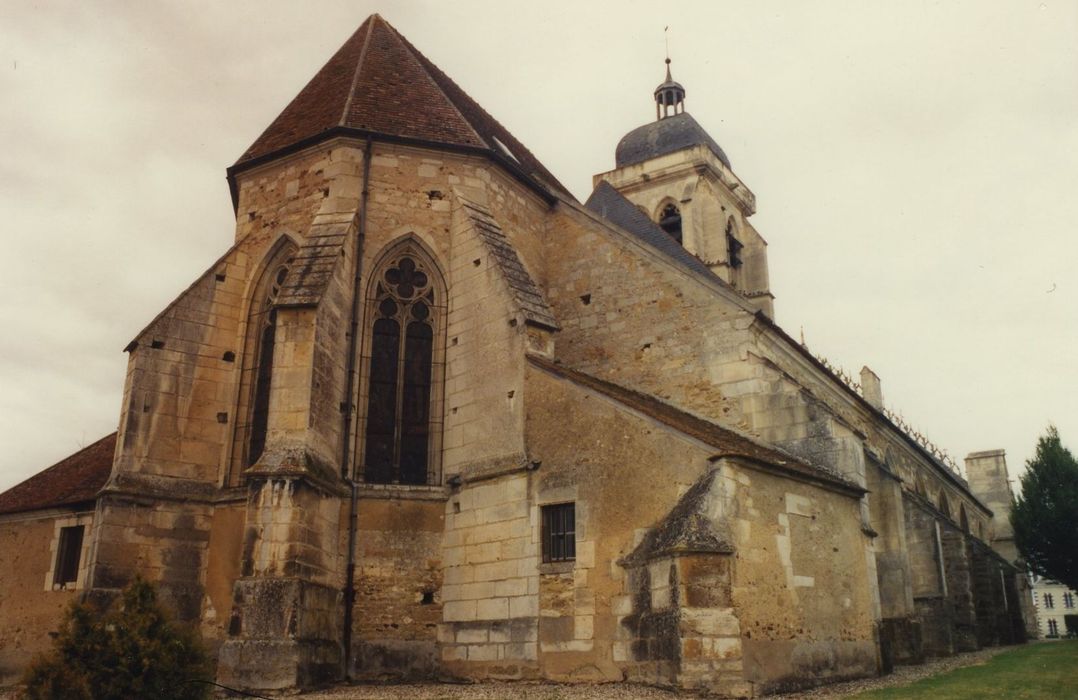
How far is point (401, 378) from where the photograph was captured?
44.4 feet

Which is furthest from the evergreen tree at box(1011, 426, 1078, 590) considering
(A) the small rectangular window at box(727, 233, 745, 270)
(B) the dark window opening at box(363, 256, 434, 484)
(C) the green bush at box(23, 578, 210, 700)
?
(C) the green bush at box(23, 578, 210, 700)

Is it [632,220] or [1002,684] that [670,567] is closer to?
[1002,684]

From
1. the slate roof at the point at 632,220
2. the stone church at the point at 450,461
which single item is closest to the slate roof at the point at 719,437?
the stone church at the point at 450,461

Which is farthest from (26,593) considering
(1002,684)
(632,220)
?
(632,220)

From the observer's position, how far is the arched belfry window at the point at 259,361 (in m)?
13.2

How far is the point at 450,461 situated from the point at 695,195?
2015 centimetres

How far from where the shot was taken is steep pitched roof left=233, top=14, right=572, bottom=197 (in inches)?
567

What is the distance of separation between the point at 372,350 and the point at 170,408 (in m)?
2.95

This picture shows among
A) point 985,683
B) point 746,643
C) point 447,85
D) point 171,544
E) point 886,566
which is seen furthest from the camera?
point 447,85

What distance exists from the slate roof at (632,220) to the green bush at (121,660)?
43.8 feet

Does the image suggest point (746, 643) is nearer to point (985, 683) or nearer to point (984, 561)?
point (985, 683)

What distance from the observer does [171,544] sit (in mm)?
12422

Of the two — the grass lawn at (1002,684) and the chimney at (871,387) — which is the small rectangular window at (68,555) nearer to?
the grass lawn at (1002,684)

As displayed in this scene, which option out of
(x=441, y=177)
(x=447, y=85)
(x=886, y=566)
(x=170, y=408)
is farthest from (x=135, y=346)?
(x=886, y=566)
